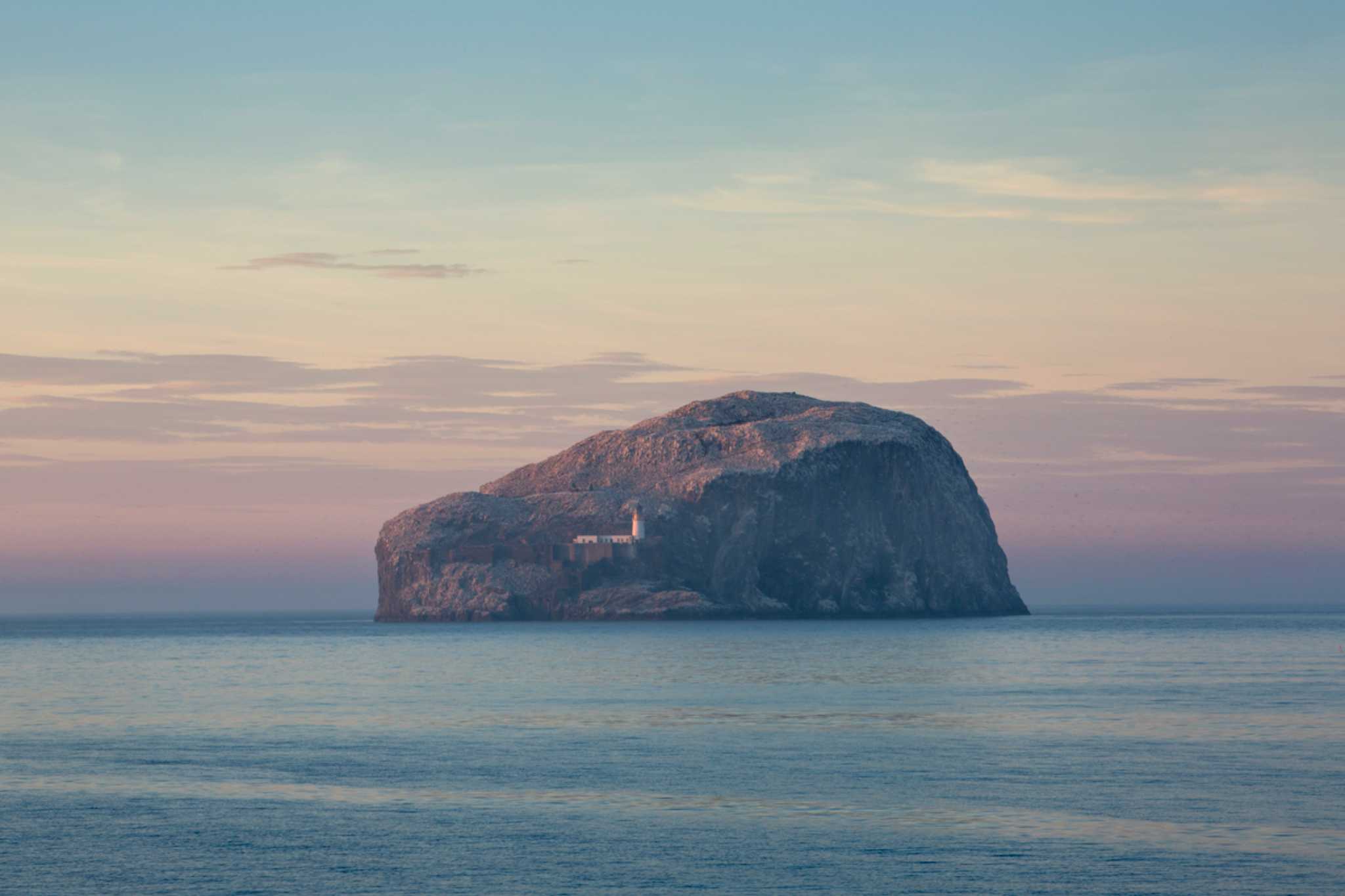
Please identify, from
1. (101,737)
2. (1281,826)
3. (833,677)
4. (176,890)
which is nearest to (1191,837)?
(1281,826)

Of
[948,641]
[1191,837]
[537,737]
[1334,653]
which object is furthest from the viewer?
[948,641]

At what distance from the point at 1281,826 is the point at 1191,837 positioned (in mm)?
2928

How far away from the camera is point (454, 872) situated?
36.5 meters

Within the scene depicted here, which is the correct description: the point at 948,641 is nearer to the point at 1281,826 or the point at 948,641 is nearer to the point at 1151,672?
the point at 1151,672

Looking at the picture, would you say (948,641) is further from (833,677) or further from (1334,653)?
(833,677)

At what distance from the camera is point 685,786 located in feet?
165

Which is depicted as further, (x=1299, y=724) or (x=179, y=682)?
(x=179, y=682)

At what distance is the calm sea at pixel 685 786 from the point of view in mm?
36188

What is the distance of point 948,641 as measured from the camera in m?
169

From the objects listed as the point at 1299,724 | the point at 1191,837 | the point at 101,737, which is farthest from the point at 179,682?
the point at 1191,837

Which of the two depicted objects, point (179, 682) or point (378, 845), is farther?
point (179, 682)

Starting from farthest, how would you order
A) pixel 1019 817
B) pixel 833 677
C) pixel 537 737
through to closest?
pixel 833 677 → pixel 537 737 → pixel 1019 817

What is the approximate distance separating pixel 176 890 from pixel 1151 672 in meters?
88.1

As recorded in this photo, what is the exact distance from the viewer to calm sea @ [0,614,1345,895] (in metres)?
36.2
